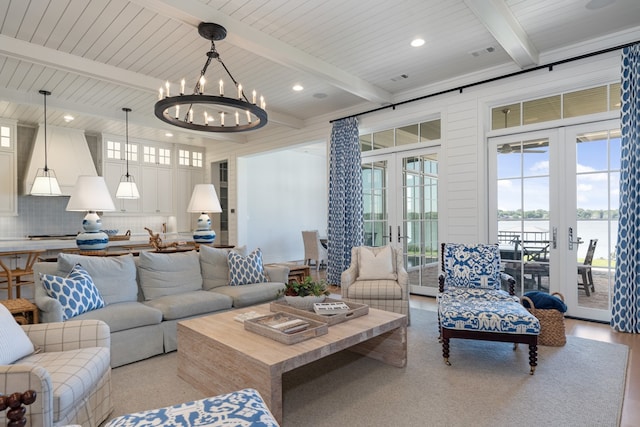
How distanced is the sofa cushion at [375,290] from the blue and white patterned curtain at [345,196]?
6.22 ft

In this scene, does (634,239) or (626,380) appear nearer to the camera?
(626,380)

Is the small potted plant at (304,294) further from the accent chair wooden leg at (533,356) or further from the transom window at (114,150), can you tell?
the transom window at (114,150)

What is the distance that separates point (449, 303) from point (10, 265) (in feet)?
17.5

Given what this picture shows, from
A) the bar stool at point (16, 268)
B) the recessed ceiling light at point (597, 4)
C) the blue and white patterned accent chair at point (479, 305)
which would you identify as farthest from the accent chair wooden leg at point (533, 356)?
the bar stool at point (16, 268)

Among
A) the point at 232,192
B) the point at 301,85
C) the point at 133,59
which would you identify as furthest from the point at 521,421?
the point at 232,192

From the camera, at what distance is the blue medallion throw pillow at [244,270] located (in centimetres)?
416

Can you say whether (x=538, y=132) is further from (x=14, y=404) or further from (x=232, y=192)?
(x=232, y=192)

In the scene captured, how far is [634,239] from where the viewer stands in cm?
360

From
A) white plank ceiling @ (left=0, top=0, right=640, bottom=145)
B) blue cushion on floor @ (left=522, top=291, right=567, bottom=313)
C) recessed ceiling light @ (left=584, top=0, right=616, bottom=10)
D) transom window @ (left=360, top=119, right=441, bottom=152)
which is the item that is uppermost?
recessed ceiling light @ (left=584, top=0, right=616, bottom=10)

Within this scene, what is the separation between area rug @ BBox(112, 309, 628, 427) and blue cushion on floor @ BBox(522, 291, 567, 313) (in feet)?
1.16

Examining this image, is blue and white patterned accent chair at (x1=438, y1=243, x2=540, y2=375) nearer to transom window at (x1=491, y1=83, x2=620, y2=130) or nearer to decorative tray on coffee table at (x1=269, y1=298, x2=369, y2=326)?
decorative tray on coffee table at (x1=269, y1=298, x2=369, y2=326)

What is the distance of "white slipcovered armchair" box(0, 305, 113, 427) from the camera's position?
1.51 meters

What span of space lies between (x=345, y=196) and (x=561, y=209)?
297cm

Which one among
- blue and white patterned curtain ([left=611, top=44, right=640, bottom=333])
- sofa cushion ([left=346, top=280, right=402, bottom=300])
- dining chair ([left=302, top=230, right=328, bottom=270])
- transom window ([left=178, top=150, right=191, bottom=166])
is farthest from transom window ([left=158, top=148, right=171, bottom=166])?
blue and white patterned curtain ([left=611, top=44, right=640, bottom=333])
